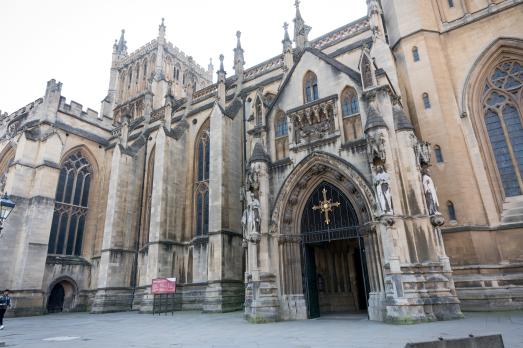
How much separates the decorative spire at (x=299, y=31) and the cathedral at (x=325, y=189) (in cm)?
15

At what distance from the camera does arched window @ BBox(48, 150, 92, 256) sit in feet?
81.3

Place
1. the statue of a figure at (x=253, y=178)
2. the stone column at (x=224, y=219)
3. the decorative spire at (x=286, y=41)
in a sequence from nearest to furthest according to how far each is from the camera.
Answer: the statue of a figure at (x=253, y=178)
the stone column at (x=224, y=219)
the decorative spire at (x=286, y=41)

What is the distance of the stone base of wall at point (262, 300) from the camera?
1226cm

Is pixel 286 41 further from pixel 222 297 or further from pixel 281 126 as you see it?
pixel 222 297

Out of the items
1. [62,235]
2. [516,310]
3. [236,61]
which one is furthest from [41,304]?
[516,310]

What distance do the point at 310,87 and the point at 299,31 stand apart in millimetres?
7191

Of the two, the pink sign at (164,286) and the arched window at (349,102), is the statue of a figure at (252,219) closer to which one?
the arched window at (349,102)

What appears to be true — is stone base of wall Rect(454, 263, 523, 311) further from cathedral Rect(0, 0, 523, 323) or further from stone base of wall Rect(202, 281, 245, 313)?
stone base of wall Rect(202, 281, 245, 313)

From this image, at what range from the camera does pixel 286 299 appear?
42.6 feet

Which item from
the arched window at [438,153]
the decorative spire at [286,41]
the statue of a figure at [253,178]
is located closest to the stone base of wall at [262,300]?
the statue of a figure at [253,178]

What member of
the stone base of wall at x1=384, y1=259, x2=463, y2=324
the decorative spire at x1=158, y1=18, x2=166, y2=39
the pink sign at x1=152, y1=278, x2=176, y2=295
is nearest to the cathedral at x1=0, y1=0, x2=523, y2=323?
the stone base of wall at x1=384, y1=259, x2=463, y2=324

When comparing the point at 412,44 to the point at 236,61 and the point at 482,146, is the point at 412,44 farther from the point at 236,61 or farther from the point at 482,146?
the point at 236,61

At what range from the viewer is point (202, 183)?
2258 centimetres

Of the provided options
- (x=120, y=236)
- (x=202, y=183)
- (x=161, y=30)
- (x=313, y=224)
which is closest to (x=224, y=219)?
(x=202, y=183)
